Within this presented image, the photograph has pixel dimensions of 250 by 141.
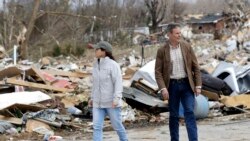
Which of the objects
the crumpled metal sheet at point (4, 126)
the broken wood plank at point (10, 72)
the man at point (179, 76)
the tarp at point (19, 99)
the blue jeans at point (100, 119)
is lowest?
the crumpled metal sheet at point (4, 126)

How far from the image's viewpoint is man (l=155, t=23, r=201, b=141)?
22.8 feet

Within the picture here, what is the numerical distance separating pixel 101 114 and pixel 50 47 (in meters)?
40.1

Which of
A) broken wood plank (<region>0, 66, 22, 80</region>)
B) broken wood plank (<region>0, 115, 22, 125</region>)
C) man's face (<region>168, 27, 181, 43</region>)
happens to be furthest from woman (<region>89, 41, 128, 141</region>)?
broken wood plank (<region>0, 66, 22, 80</region>)

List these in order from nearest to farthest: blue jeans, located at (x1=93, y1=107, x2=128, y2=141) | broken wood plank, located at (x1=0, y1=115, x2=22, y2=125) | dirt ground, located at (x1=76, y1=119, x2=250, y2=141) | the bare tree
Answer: blue jeans, located at (x1=93, y1=107, x2=128, y2=141), dirt ground, located at (x1=76, y1=119, x2=250, y2=141), broken wood plank, located at (x1=0, y1=115, x2=22, y2=125), the bare tree

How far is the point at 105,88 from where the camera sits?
702cm

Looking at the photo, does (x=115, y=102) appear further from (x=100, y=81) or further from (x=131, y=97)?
(x=131, y=97)

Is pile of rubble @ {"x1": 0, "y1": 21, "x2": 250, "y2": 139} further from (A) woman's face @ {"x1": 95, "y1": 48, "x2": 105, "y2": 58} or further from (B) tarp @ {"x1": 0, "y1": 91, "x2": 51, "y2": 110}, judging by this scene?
(A) woman's face @ {"x1": 95, "y1": 48, "x2": 105, "y2": 58}

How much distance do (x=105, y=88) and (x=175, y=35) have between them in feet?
3.84

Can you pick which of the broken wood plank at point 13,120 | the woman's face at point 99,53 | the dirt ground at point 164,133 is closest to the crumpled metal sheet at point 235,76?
the dirt ground at point 164,133

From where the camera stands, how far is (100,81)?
7047 mm

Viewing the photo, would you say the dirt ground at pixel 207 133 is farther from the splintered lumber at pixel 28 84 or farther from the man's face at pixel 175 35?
the splintered lumber at pixel 28 84

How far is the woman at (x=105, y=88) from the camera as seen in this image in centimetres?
702

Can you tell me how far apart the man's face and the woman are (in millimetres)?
831

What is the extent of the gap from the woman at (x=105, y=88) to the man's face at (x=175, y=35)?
831mm
